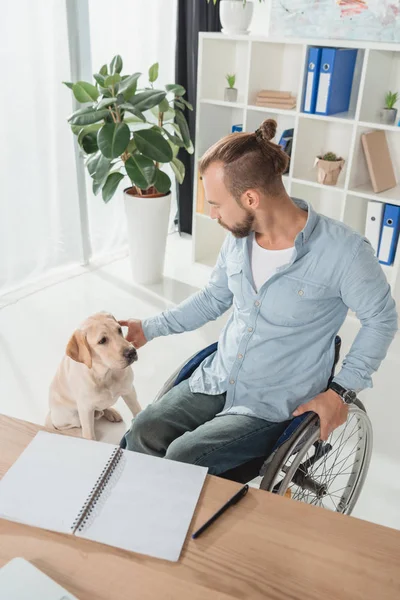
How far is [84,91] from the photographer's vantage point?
2.93 meters

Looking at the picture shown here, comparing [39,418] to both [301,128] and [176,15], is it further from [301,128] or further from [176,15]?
[176,15]

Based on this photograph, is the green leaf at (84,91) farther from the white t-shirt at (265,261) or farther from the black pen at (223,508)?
the black pen at (223,508)

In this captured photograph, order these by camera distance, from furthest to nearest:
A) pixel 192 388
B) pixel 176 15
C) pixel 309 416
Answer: pixel 176 15
pixel 192 388
pixel 309 416

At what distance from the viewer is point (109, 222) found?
152 inches

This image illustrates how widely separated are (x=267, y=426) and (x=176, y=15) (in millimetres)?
3133

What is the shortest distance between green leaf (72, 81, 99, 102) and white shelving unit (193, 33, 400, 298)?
68 cm

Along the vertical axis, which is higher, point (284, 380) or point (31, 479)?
point (31, 479)

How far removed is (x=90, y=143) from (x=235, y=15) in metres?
1.08

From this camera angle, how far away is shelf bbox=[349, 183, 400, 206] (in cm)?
287

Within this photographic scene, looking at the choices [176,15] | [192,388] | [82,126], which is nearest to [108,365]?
[192,388]

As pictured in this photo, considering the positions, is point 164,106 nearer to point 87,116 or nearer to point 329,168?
point 87,116

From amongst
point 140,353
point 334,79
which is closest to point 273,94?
point 334,79

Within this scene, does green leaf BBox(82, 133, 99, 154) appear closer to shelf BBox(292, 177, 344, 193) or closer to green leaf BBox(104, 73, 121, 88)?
green leaf BBox(104, 73, 121, 88)

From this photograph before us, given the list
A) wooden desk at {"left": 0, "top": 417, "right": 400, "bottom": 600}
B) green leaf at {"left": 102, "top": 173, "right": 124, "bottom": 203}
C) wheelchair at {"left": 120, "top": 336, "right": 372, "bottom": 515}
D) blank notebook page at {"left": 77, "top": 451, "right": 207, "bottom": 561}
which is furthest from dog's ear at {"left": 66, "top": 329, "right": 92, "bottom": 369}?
green leaf at {"left": 102, "top": 173, "right": 124, "bottom": 203}
